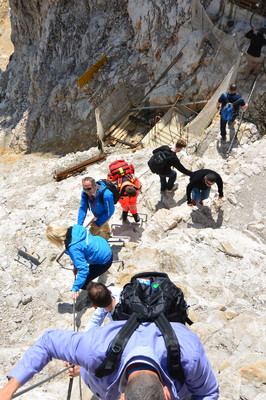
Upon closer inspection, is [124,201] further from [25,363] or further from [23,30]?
[23,30]

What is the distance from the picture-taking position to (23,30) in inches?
755

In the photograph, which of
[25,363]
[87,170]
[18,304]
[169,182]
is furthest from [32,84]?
[25,363]

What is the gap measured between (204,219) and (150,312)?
16.7 ft

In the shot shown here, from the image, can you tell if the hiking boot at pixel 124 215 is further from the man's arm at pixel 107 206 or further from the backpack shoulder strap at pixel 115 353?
the backpack shoulder strap at pixel 115 353

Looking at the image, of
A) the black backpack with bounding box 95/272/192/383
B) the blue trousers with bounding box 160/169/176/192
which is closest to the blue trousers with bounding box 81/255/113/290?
the black backpack with bounding box 95/272/192/383

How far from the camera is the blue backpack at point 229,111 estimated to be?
28.4 ft

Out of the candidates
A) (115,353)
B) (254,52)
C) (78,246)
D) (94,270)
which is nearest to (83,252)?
(78,246)

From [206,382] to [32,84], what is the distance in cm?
1819

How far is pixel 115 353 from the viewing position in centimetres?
248

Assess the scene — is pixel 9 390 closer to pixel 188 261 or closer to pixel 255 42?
pixel 188 261

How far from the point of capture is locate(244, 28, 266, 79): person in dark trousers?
9906mm

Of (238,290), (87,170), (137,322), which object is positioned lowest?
(87,170)

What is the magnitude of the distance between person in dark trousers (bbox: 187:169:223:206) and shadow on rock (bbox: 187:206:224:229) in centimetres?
28

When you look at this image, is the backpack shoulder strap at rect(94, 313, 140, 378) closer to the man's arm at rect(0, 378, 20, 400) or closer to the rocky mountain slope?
the man's arm at rect(0, 378, 20, 400)
